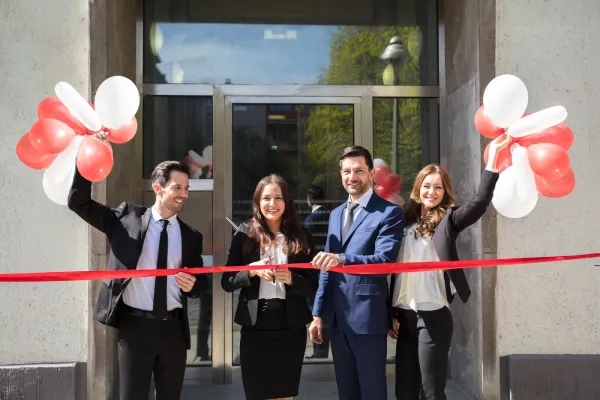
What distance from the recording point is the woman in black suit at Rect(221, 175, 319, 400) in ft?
11.7

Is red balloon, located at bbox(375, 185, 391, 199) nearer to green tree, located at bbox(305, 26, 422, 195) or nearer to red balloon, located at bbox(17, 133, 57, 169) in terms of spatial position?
green tree, located at bbox(305, 26, 422, 195)

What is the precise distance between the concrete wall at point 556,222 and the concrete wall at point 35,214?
3.12m

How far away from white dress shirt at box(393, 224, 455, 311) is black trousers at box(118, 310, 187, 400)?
131 centimetres

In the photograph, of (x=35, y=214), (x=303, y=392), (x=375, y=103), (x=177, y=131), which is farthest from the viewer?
(x=375, y=103)

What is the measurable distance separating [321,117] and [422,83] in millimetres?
994

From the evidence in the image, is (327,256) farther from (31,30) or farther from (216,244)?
(31,30)

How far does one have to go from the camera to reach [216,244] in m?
5.57

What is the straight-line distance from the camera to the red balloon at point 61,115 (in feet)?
10.9

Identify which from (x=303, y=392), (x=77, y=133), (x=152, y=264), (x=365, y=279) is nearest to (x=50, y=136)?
(x=77, y=133)

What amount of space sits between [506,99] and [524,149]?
0.95 feet

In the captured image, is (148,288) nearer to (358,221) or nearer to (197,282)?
(197,282)

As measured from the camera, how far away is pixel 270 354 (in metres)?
3.58

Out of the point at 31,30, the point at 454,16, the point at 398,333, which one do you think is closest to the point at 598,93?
the point at 454,16

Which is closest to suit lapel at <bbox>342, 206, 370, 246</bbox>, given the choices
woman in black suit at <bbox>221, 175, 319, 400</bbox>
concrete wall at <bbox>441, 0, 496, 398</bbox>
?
woman in black suit at <bbox>221, 175, 319, 400</bbox>
